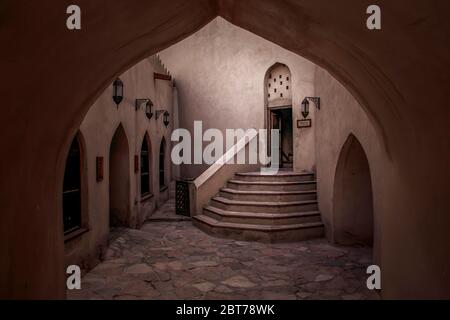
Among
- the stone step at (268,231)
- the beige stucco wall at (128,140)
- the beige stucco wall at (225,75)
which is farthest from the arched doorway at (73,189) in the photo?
the beige stucco wall at (225,75)

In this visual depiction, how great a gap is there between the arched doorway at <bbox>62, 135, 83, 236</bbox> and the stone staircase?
3.67 m

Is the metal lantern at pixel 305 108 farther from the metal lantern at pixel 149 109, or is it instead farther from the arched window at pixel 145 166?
the arched window at pixel 145 166

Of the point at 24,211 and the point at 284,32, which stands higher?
the point at 284,32

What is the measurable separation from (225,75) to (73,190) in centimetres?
948

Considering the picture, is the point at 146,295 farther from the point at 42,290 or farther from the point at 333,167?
the point at 333,167

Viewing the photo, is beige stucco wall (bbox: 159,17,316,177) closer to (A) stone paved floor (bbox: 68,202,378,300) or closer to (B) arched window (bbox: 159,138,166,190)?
(B) arched window (bbox: 159,138,166,190)

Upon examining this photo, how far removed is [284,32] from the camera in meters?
3.18

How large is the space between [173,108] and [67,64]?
11.8 metres

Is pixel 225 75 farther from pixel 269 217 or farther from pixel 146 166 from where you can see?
pixel 269 217

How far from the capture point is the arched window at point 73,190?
17.8ft

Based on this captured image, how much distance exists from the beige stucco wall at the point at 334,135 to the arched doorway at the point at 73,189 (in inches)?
193

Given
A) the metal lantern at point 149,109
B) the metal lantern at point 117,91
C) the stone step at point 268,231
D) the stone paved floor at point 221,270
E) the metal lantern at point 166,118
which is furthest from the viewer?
the metal lantern at point 166,118

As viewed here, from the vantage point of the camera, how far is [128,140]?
8289 mm
